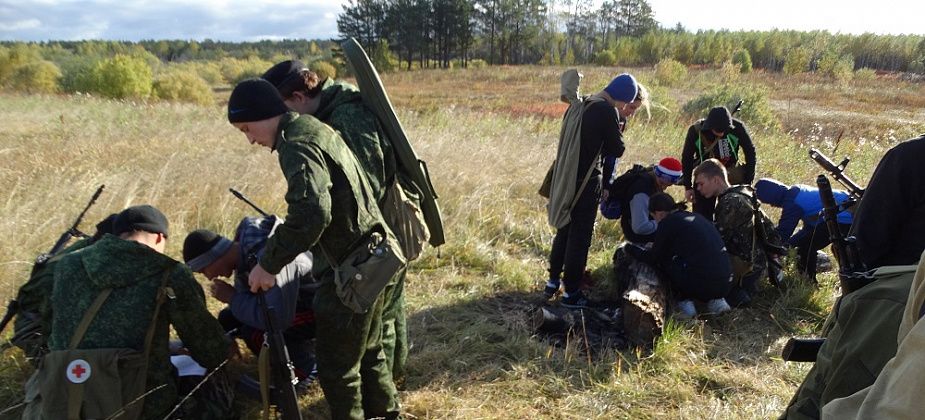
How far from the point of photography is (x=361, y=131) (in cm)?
244

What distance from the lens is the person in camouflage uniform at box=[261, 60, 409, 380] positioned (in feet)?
7.97

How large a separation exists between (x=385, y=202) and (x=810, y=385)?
69.6 inches

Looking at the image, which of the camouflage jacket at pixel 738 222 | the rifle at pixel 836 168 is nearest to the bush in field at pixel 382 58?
the camouflage jacket at pixel 738 222

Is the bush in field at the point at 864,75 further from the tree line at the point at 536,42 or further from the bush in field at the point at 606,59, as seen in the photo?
the bush in field at the point at 606,59

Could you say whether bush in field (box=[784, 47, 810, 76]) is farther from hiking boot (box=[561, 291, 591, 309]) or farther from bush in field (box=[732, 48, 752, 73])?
hiking boot (box=[561, 291, 591, 309])

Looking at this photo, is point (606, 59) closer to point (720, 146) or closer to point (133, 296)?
point (720, 146)

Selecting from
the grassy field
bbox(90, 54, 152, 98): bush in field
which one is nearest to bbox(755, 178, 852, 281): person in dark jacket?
the grassy field

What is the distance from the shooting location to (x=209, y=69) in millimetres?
43656

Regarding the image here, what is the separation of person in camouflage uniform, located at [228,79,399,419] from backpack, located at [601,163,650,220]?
7.51 feet

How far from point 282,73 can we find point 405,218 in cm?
89

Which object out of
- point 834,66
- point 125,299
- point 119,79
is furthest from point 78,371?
point 834,66

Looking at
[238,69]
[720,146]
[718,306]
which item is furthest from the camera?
[238,69]

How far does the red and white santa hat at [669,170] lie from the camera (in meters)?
4.16

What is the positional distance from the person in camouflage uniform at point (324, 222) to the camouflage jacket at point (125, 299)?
1.14 feet
